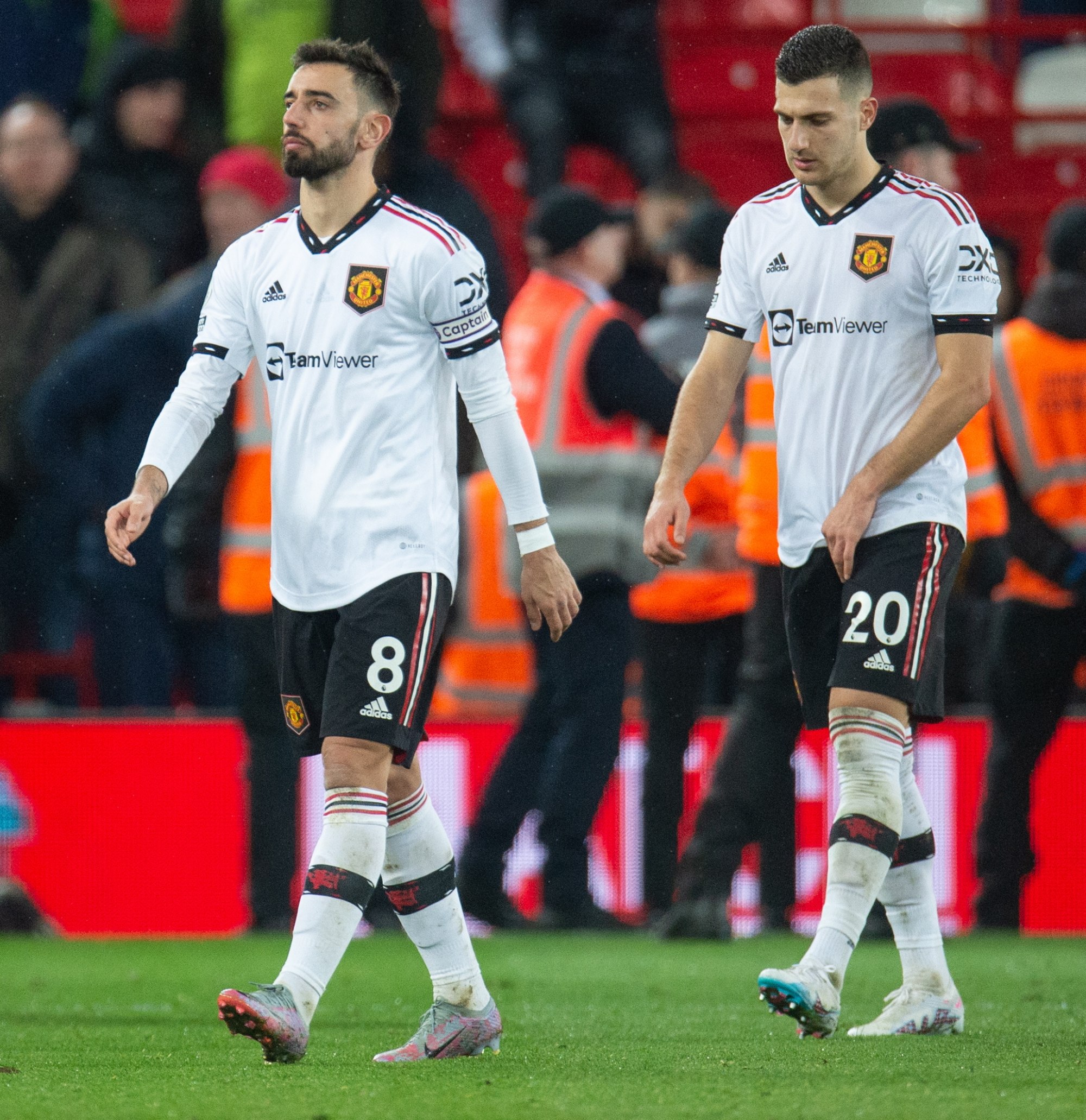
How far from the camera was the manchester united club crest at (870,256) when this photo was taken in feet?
15.1

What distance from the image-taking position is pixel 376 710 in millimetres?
4152

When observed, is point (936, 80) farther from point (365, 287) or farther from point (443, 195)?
point (365, 287)

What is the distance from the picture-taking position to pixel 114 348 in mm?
7738

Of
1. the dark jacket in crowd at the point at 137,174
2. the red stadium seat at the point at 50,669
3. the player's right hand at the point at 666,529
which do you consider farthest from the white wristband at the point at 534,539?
the dark jacket in crowd at the point at 137,174

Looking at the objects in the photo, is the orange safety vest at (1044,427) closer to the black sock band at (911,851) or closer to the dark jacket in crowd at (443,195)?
the dark jacket in crowd at (443,195)

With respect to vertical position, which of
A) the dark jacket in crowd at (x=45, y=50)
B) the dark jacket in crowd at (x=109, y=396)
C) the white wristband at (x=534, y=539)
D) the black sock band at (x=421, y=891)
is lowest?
the black sock band at (x=421, y=891)

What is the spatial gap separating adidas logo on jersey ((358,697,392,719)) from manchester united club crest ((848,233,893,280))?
140cm

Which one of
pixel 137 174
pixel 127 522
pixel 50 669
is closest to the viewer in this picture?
pixel 127 522

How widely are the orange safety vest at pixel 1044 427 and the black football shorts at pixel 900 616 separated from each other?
298cm

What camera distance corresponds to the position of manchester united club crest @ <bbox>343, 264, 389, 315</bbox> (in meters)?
4.31

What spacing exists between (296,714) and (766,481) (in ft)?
8.54

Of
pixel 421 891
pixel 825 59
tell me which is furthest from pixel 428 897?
pixel 825 59

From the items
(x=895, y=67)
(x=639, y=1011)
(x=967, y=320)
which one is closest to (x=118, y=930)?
(x=639, y=1011)

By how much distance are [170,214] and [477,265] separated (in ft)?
18.3
